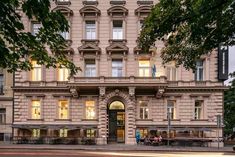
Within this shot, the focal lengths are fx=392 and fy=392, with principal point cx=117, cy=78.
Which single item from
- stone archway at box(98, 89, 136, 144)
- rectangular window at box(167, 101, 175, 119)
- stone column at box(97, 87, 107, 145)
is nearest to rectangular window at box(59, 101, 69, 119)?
stone column at box(97, 87, 107, 145)

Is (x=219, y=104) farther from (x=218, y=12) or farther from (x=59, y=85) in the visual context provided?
(x=218, y=12)

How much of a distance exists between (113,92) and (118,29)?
6.92 m

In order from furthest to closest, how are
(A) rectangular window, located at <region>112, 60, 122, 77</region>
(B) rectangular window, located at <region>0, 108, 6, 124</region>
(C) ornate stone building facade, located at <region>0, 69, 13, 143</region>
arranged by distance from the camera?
(B) rectangular window, located at <region>0, 108, 6, 124</region>
(C) ornate stone building facade, located at <region>0, 69, 13, 143</region>
(A) rectangular window, located at <region>112, 60, 122, 77</region>

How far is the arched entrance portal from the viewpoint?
41.2 metres

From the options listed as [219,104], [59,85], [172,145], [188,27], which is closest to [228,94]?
[219,104]

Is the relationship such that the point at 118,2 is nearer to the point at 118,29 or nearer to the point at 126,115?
the point at 118,29

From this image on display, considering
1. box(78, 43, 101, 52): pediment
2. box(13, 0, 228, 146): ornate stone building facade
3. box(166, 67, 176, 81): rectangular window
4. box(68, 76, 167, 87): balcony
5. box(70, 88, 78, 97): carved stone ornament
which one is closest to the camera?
box(68, 76, 167, 87): balcony

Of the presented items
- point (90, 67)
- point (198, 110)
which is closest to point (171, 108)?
point (198, 110)

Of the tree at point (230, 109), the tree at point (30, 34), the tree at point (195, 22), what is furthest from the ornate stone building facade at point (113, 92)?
the tree at point (30, 34)

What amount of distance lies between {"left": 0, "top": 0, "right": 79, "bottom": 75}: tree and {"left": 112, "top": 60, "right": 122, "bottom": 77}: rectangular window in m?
32.9

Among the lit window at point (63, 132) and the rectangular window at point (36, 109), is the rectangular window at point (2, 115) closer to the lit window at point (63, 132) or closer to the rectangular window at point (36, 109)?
the rectangular window at point (36, 109)

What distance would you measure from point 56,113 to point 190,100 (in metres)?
14.1

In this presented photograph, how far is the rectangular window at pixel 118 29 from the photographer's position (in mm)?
41809

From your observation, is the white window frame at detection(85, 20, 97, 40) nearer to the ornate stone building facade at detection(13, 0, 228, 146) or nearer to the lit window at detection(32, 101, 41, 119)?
the ornate stone building facade at detection(13, 0, 228, 146)
